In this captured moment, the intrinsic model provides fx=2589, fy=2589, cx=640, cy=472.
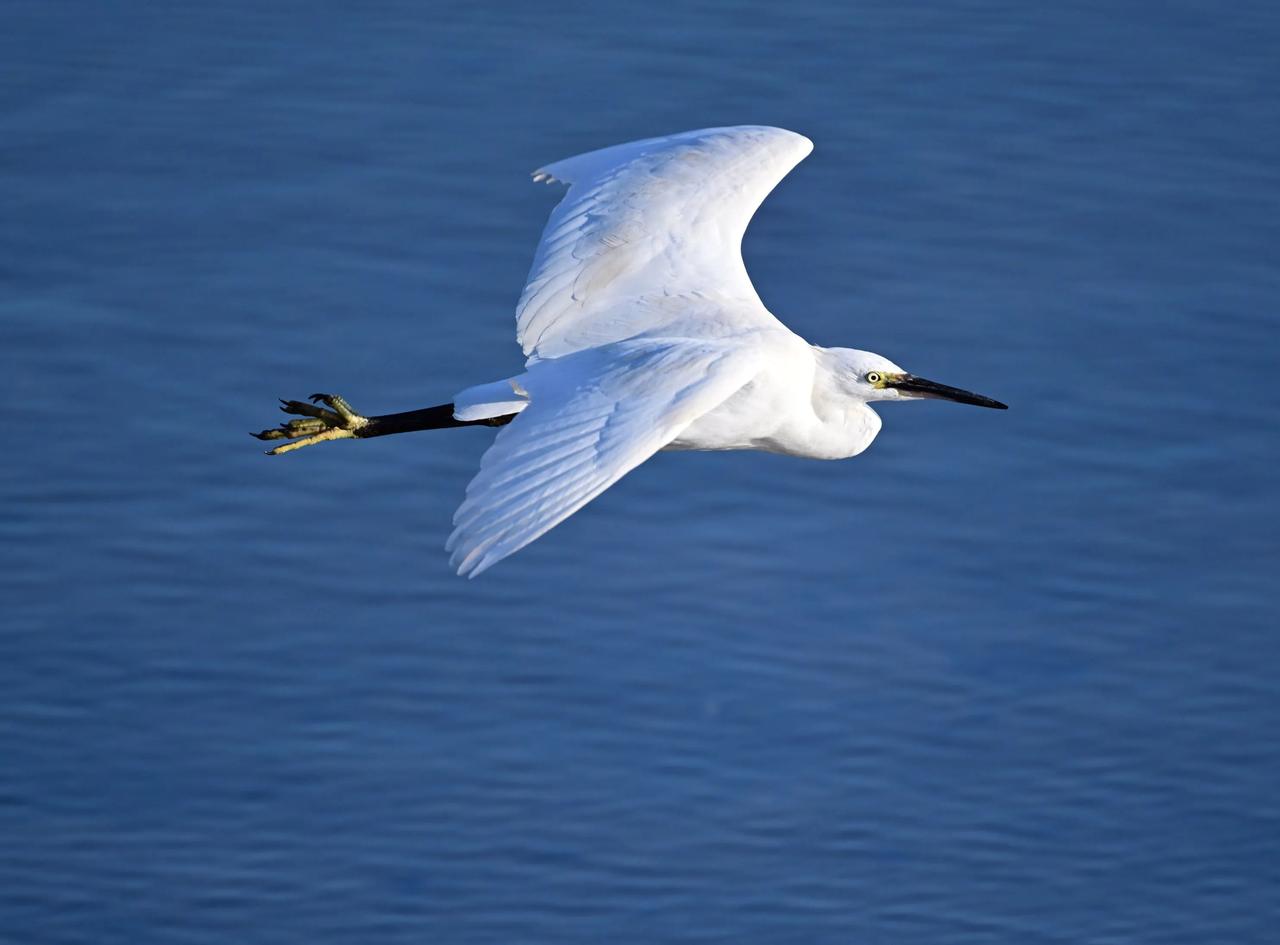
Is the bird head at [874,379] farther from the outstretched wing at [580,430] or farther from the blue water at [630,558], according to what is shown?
the blue water at [630,558]

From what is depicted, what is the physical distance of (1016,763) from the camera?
12.2 meters

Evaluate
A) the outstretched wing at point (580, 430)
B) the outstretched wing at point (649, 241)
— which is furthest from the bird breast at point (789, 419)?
the outstretched wing at point (580, 430)

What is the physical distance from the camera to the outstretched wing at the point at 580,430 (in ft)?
25.4

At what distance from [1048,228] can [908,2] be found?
2.77 m

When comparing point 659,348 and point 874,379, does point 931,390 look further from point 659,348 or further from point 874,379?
point 659,348

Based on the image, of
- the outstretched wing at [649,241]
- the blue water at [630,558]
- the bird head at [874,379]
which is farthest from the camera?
the blue water at [630,558]

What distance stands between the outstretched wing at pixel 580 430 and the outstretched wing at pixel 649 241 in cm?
70

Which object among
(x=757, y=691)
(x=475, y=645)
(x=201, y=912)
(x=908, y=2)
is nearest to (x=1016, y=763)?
(x=757, y=691)

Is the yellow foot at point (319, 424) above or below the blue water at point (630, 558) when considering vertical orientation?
above

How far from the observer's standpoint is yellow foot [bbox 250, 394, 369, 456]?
10.6 m

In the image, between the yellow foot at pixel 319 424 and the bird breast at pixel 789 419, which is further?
the yellow foot at pixel 319 424

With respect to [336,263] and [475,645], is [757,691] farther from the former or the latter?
[336,263]

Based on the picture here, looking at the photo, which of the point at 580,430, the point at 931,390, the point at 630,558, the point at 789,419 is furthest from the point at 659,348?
the point at 630,558

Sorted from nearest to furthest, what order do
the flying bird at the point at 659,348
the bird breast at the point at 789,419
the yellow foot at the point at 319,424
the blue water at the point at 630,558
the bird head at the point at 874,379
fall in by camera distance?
the flying bird at the point at 659,348
the bird breast at the point at 789,419
the bird head at the point at 874,379
the yellow foot at the point at 319,424
the blue water at the point at 630,558
